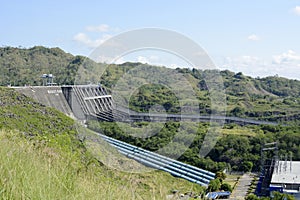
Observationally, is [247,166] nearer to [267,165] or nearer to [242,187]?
[267,165]

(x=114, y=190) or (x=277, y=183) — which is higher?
(x=114, y=190)

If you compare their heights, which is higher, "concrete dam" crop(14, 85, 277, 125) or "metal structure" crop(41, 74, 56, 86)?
"metal structure" crop(41, 74, 56, 86)

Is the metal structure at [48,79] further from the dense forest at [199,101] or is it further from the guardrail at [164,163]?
the guardrail at [164,163]

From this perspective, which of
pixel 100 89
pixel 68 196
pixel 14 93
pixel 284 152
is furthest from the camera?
pixel 100 89

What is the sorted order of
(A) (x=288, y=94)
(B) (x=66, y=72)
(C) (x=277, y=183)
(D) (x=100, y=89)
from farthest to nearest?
(A) (x=288, y=94), (B) (x=66, y=72), (D) (x=100, y=89), (C) (x=277, y=183)

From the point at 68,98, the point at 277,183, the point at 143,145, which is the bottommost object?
the point at 277,183

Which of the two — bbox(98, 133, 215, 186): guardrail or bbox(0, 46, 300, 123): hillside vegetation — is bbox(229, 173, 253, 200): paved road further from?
bbox(0, 46, 300, 123): hillside vegetation

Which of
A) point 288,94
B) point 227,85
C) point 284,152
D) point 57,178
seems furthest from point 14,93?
point 288,94

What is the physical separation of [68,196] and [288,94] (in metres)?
57.5

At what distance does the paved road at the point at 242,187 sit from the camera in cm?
1630

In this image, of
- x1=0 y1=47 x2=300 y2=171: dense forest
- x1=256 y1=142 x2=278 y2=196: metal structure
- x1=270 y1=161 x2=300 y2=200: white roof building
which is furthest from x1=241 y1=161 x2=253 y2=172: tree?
x1=270 y1=161 x2=300 y2=200: white roof building

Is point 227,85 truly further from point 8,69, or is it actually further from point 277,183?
point 277,183

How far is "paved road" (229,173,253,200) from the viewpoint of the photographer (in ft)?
53.5

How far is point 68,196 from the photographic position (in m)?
2.26
